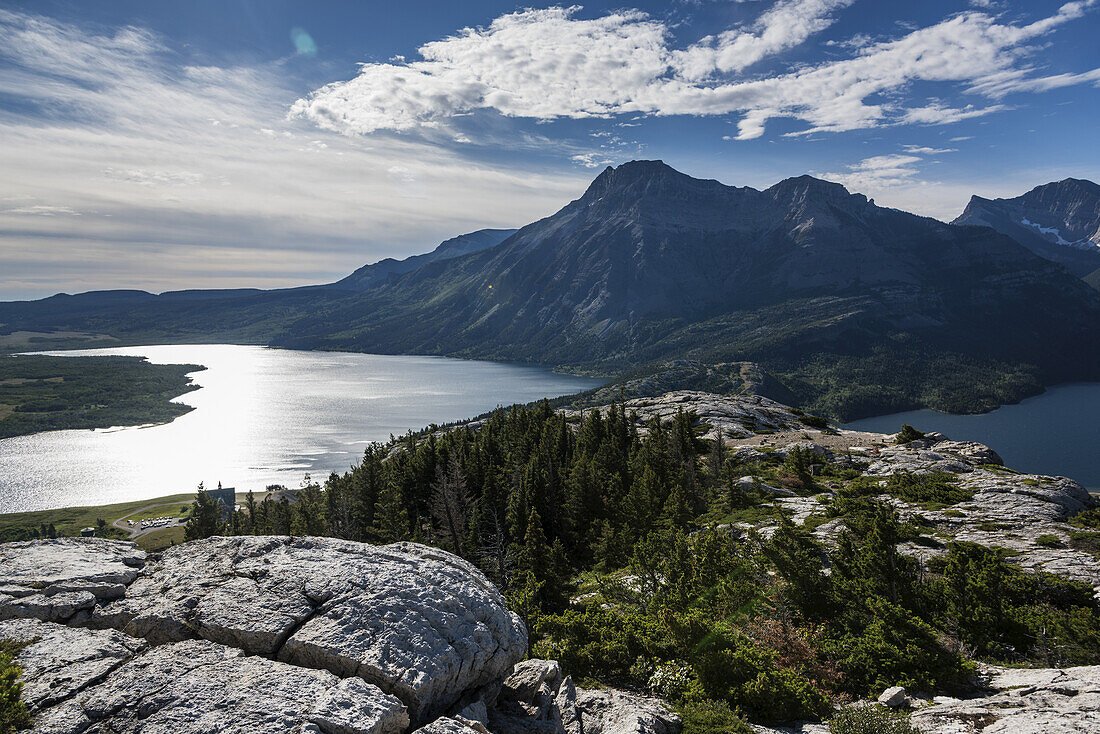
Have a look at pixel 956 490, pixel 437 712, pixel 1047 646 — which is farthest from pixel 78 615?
pixel 956 490

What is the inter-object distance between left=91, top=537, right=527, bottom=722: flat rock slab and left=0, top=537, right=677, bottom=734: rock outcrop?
42mm

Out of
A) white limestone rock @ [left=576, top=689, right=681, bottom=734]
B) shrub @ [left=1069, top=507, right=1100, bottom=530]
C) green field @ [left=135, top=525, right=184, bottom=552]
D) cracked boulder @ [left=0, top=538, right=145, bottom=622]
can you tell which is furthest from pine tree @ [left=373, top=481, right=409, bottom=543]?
green field @ [left=135, top=525, right=184, bottom=552]

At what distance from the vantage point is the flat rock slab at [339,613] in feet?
40.1

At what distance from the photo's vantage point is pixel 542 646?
2442 centimetres

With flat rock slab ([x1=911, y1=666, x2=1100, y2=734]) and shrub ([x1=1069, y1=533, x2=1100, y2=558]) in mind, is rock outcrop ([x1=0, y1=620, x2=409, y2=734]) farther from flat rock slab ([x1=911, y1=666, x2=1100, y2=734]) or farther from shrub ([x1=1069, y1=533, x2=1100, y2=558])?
shrub ([x1=1069, y1=533, x2=1100, y2=558])

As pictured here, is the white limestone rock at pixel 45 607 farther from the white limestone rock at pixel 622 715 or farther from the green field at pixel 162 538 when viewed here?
the green field at pixel 162 538

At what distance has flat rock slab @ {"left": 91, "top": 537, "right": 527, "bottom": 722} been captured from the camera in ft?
40.1

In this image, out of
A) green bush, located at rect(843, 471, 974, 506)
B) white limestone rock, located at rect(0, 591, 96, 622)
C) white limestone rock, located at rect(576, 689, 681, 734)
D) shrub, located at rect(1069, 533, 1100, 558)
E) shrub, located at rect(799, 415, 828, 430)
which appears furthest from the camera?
shrub, located at rect(799, 415, 828, 430)

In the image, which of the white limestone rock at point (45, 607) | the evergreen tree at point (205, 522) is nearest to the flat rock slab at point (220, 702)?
the white limestone rock at point (45, 607)

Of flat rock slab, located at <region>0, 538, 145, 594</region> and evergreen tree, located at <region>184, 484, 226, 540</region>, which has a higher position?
flat rock slab, located at <region>0, 538, 145, 594</region>

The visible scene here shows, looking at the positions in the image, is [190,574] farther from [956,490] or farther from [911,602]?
[956,490]

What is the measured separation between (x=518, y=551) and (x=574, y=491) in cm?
1535

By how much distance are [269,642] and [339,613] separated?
5.63 ft

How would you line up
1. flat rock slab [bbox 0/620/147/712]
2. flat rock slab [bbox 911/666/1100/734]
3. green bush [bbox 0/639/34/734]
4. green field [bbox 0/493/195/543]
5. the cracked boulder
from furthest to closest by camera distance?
1. green field [bbox 0/493/195/543]
2. flat rock slab [bbox 911/666/1100/734]
3. the cracked boulder
4. flat rock slab [bbox 0/620/147/712]
5. green bush [bbox 0/639/34/734]
